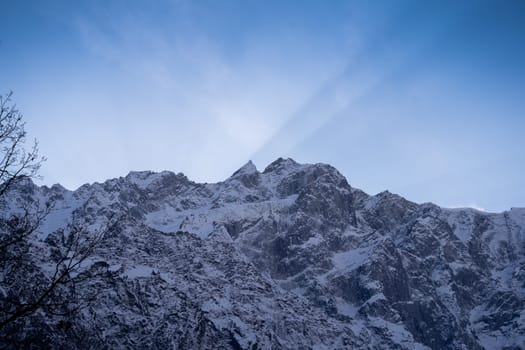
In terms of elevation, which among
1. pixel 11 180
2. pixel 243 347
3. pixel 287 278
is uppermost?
pixel 287 278

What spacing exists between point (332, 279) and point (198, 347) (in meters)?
83.8

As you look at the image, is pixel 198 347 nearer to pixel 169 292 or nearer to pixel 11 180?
pixel 169 292

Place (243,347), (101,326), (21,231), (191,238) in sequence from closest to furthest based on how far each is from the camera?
(21,231)
(101,326)
(243,347)
(191,238)

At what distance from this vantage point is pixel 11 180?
14.2m

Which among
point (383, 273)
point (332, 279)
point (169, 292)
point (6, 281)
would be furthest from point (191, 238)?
point (6, 281)

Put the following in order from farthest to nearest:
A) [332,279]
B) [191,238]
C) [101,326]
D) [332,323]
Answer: [332,279] → [191,238] → [332,323] → [101,326]

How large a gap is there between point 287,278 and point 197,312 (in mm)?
74332

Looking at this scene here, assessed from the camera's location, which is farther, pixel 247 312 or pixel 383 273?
pixel 383 273

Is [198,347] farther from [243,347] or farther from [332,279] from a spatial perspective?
[332,279]

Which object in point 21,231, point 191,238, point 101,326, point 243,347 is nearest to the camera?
point 21,231

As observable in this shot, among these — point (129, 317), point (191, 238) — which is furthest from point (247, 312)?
point (191, 238)

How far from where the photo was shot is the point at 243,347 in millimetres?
115438

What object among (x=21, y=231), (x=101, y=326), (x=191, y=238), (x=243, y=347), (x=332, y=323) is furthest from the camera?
(x=191, y=238)

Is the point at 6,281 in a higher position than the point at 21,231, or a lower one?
lower
